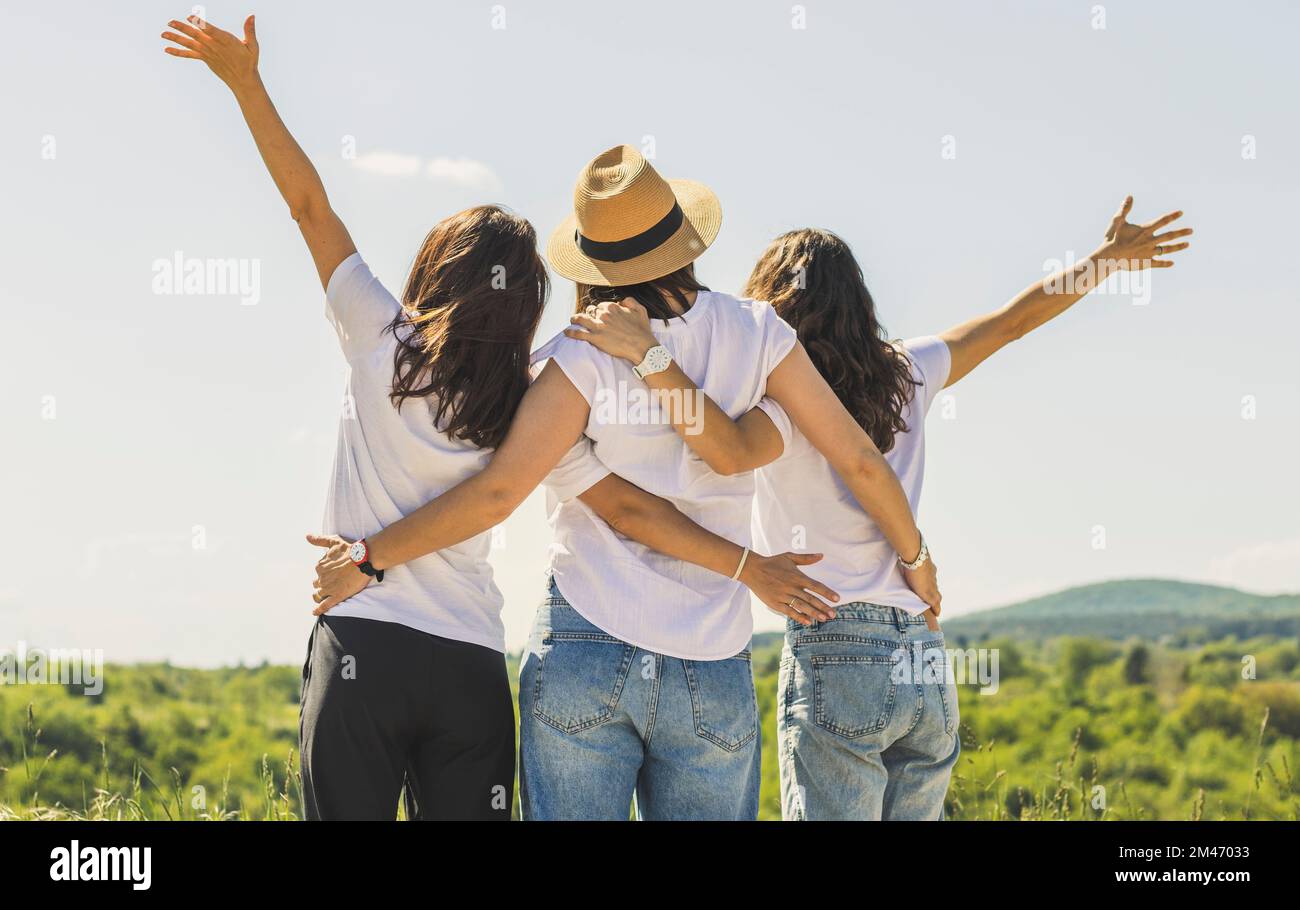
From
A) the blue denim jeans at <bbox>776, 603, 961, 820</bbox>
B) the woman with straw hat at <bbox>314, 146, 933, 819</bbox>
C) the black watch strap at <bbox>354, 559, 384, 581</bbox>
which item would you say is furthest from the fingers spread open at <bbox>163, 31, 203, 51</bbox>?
the blue denim jeans at <bbox>776, 603, 961, 820</bbox>

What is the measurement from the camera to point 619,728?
2.57 m

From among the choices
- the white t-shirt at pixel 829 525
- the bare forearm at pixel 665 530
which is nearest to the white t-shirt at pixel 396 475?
the bare forearm at pixel 665 530

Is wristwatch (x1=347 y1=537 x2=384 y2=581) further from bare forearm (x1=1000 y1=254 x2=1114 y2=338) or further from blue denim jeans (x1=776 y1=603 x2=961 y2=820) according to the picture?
bare forearm (x1=1000 y1=254 x2=1114 y2=338)

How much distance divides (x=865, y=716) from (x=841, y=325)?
0.96 metres

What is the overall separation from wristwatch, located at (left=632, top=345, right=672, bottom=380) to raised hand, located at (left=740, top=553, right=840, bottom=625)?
49cm

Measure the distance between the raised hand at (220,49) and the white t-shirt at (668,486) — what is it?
1.03 metres

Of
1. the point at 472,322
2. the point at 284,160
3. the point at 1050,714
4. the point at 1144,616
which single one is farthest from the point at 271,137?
the point at 1144,616

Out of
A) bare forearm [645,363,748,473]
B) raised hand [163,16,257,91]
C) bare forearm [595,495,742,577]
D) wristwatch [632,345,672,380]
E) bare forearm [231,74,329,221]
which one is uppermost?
raised hand [163,16,257,91]

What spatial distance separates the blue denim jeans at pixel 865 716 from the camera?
2.88 meters

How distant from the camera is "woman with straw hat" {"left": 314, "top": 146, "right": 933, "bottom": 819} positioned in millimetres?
2562

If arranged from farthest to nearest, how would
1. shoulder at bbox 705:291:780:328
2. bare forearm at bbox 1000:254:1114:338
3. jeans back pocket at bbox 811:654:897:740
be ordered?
bare forearm at bbox 1000:254:1114:338, jeans back pocket at bbox 811:654:897:740, shoulder at bbox 705:291:780:328

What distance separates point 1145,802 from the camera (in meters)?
44.4

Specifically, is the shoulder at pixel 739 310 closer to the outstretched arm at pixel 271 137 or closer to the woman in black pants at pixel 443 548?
the woman in black pants at pixel 443 548
